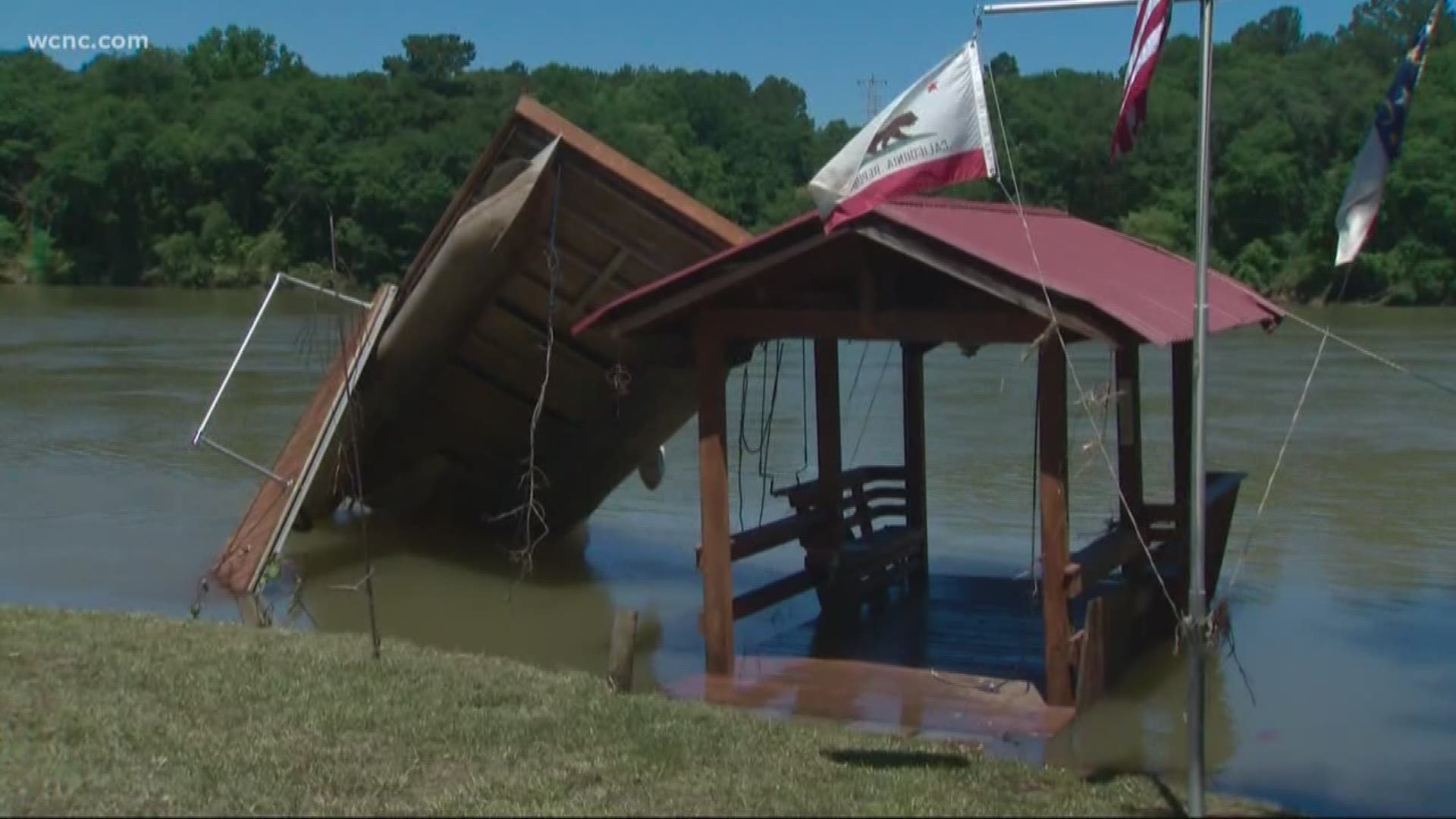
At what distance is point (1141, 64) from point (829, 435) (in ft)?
19.8

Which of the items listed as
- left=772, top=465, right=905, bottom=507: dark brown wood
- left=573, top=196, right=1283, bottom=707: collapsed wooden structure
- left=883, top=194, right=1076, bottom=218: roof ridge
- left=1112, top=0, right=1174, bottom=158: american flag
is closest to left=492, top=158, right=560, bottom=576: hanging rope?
left=573, top=196, right=1283, bottom=707: collapsed wooden structure

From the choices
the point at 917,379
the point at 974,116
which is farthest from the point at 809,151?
the point at 974,116

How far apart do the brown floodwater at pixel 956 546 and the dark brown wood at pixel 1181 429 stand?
0.91 m

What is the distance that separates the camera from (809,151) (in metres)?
104

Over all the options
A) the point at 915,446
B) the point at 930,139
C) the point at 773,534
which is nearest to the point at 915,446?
the point at 915,446

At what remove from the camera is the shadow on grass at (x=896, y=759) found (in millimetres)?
8234

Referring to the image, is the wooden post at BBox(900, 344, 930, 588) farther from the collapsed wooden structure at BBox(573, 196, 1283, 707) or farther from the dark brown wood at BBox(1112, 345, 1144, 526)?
the dark brown wood at BBox(1112, 345, 1144, 526)

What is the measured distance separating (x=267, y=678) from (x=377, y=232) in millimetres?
66830

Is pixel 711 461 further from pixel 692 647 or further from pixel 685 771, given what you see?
pixel 685 771

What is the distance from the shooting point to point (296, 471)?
1475 cm

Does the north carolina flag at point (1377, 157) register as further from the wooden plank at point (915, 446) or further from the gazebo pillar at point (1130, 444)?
the wooden plank at point (915, 446)

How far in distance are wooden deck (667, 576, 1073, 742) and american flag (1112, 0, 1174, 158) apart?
3.40m

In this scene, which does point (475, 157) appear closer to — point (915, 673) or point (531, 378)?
point (531, 378)

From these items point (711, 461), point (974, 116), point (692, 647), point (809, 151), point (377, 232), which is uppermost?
point (809, 151)
